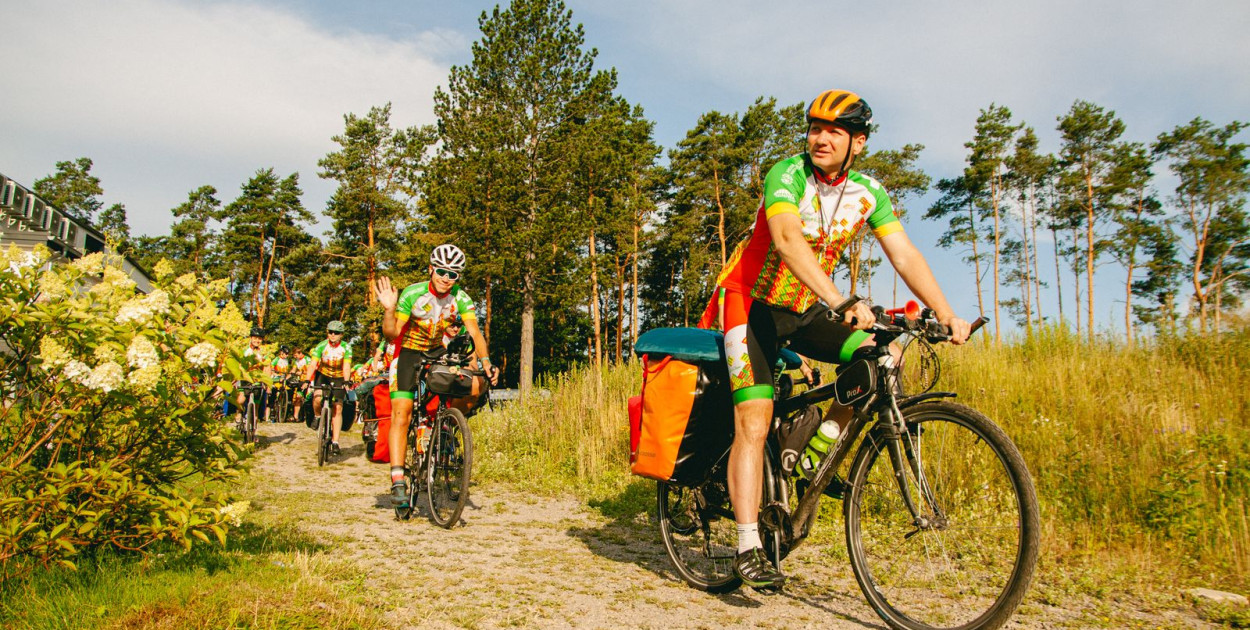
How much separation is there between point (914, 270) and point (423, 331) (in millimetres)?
4494

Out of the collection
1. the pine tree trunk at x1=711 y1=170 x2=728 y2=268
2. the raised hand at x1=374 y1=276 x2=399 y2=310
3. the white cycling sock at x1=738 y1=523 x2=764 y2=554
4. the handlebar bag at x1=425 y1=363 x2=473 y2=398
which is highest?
the pine tree trunk at x1=711 y1=170 x2=728 y2=268

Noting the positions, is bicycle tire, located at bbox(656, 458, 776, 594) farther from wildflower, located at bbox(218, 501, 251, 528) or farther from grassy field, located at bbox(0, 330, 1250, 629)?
wildflower, located at bbox(218, 501, 251, 528)

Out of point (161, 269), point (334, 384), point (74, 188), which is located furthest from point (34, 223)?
point (74, 188)

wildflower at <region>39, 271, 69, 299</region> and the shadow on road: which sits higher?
wildflower at <region>39, 271, 69, 299</region>

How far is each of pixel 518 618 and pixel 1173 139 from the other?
4404 cm

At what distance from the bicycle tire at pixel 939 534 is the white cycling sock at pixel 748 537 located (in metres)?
0.43

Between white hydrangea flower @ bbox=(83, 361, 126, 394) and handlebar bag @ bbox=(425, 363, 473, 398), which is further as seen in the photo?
handlebar bag @ bbox=(425, 363, 473, 398)

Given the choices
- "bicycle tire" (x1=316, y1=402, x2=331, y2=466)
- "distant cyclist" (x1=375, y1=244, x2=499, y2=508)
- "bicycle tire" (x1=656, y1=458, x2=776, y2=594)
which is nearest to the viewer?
"bicycle tire" (x1=656, y1=458, x2=776, y2=594)

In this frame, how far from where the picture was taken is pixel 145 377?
9.16ft

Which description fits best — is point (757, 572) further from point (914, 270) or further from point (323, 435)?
point (323, 435)

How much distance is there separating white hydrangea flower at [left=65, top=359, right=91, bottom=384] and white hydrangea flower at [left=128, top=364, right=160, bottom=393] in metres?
0.17

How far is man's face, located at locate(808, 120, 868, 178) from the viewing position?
3.18 metres

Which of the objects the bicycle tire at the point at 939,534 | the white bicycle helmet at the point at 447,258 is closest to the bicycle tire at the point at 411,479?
the white bicycle helmet at the point at 447,258

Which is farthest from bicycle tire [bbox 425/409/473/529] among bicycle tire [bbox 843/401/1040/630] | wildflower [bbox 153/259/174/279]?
bicycle tire [bbox 843/401/1040/630]
